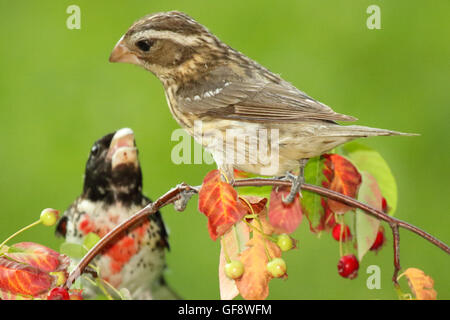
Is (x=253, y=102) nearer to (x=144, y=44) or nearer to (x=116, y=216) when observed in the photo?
(x=144, y=44)

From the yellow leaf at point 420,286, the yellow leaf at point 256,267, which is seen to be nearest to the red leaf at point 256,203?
the yellow leaf at point 256,267

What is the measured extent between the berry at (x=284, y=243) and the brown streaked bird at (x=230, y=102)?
11 centimetres

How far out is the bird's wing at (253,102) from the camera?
6.44 feet

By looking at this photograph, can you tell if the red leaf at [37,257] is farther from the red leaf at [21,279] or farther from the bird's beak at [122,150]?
the bird's beak at [122,150]

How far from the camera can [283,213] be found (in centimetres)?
179

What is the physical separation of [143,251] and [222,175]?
158 cm

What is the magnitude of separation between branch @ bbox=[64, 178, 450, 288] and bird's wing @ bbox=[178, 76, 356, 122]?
344 mm

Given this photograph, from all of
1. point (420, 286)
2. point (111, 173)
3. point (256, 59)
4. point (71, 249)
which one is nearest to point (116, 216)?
point (111, 173)

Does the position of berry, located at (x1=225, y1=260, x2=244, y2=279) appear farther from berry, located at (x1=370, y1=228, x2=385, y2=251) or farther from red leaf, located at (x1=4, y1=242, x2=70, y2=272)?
berry, located at (x1=370, y1=228, x2=385, y2=251)

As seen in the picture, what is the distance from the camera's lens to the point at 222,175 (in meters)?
1.67

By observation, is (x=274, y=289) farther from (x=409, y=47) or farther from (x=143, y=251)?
(x=409, y=47)
